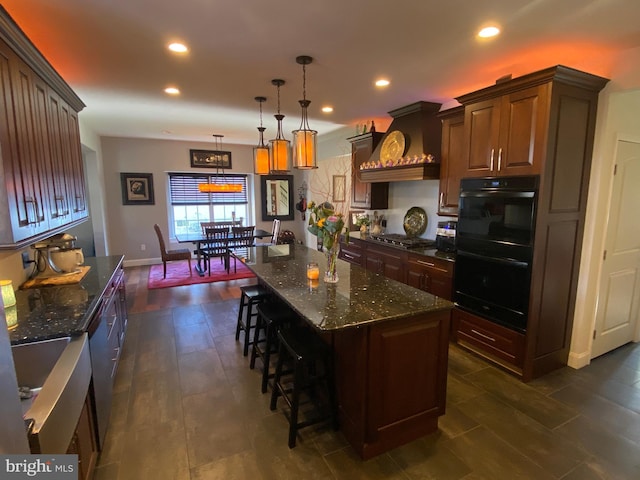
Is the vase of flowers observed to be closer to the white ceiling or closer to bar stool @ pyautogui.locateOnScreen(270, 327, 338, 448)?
bar stool @ pyautogui.locateOnScreen(270, 327, 338, 448)

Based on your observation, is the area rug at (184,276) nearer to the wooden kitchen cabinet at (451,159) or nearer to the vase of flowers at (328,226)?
the wooden kitchen cabinet at (451,159)

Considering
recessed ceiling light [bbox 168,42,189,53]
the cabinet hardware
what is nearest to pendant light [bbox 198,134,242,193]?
recessed ceiling light [bbox 168,42,189,53]

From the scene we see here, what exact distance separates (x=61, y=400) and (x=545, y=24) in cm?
329

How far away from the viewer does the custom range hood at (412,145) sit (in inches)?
149

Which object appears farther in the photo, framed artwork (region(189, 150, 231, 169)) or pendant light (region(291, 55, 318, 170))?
framed artwork (region(189, 150, 231, 169))

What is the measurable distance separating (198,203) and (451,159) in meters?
5.80

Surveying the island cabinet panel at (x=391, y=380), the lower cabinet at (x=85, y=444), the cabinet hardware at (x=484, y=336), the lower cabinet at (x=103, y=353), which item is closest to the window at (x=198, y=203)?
the lower cabinet at (x=103, y=353)

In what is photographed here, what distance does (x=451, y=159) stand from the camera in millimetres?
3555

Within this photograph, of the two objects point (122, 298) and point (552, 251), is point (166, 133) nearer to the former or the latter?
point (122, 298)

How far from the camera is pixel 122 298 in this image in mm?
3533

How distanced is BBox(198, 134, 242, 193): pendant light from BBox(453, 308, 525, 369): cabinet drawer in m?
5.08

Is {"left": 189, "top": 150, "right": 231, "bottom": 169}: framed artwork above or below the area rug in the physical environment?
above

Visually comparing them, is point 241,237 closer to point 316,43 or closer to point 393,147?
point 393,147

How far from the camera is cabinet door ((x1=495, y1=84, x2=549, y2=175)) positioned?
8.18 ft
